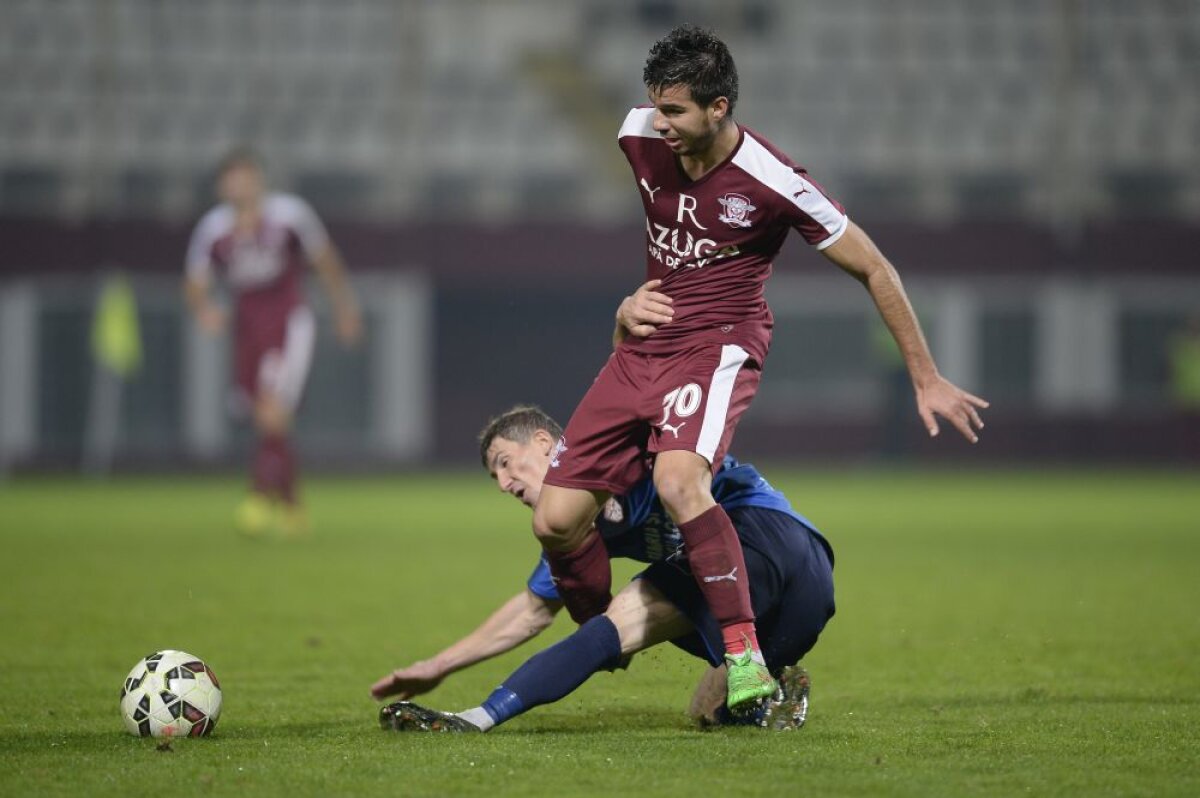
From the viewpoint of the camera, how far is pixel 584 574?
5301 millimetres

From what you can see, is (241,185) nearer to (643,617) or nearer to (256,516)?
(256,516)

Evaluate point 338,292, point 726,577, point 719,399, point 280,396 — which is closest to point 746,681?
point 726,577

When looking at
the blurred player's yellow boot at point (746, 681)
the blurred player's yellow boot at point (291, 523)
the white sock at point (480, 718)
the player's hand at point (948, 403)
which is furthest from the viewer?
the blurred player's yellow boot at point (291, 523)

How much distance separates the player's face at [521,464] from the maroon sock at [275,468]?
23.1 feet

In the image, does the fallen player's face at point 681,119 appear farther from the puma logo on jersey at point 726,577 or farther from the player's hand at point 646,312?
the puma logo on jersey at point 726,577

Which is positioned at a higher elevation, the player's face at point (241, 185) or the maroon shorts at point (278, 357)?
the player's face at point (241, 185)

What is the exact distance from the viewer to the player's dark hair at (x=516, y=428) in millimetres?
5469

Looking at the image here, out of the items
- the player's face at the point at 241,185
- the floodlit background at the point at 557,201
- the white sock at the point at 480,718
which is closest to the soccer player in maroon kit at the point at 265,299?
the player's face at the point at 241,185

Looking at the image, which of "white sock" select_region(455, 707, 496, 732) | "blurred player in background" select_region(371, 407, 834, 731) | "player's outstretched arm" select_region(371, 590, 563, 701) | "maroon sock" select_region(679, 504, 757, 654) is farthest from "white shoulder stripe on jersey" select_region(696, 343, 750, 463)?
"white sock" select_region(455, 707, 496, 732)

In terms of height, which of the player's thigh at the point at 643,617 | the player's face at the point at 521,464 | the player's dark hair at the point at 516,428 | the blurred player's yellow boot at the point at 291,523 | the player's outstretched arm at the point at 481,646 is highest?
the player's dark hair at the point at 516,428

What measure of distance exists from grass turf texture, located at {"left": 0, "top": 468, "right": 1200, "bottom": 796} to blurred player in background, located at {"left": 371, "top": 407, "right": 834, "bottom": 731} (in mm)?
133

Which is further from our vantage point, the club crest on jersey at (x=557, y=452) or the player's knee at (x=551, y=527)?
the club crest on jersey at (x=557, y=452)

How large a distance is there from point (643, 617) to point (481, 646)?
59cm

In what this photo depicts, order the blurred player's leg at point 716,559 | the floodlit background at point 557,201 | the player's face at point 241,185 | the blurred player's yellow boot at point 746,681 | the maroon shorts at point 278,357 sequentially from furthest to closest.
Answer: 1. the floodlit background at point 557,201
2. the maroon shorts at point 278,357
3. the player's face at point 241,185
4. the blurred player's leg at point 716,559
5. the blurred player's yellow boot at point 746,681
